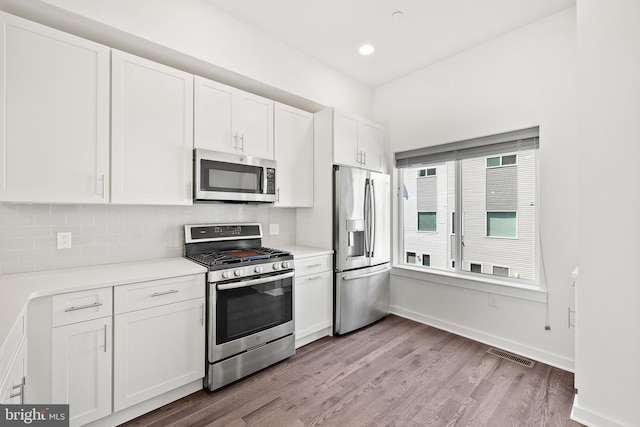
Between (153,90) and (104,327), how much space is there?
1674 mm

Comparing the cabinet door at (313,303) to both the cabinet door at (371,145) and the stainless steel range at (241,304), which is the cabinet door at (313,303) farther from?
the cabinet door at (371,145)

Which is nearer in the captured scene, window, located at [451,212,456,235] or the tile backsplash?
the tile backsplash

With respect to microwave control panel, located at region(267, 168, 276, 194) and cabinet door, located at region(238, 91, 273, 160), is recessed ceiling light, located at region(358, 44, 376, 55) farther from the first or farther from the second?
microwave control panel, located at region(267, 168, 276, 194)

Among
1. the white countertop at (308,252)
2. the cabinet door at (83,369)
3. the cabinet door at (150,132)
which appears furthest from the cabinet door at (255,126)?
the cabinet door at (83,369)

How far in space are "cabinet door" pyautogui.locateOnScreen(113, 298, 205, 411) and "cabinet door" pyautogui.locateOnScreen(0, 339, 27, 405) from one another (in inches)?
17.0

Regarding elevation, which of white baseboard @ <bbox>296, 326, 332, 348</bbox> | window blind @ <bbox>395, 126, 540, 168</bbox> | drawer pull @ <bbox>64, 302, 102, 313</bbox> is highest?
window blind @ <bbox>395, 126, 540, 168</bbox>

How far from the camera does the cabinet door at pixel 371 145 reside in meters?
3.49

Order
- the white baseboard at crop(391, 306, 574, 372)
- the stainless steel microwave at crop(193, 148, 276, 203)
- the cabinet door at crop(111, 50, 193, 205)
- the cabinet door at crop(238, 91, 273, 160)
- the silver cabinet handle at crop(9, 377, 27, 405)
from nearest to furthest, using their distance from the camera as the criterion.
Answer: the silver cabinet handle at crop(9, 377, 27, 405) < the cabinet door at crop(111, 50, 193, 205) < the stainless steel microwave at crop(193, 148, 276, 203) < the white baseboard at crop(391, 306, 574, 372) < the cabinet door at crop(238, 91, 273, 160)

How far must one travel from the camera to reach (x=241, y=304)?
7.68 ft

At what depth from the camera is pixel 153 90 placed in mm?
2207

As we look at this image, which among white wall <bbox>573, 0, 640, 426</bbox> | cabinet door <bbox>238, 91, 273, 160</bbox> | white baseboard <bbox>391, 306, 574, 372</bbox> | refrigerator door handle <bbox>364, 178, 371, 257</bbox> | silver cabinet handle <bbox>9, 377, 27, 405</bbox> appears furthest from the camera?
refrigerator door handle <bbox>364, 178, 371, 257</bbox>

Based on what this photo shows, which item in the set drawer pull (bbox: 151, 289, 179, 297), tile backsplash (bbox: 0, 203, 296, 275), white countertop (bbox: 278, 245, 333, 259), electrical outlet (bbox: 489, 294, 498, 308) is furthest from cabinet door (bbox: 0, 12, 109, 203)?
electrical outlet (bbox: 489, 294, 498, 308)

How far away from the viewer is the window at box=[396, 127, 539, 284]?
2840mm

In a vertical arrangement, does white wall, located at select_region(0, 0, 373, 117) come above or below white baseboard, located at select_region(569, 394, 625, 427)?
above
